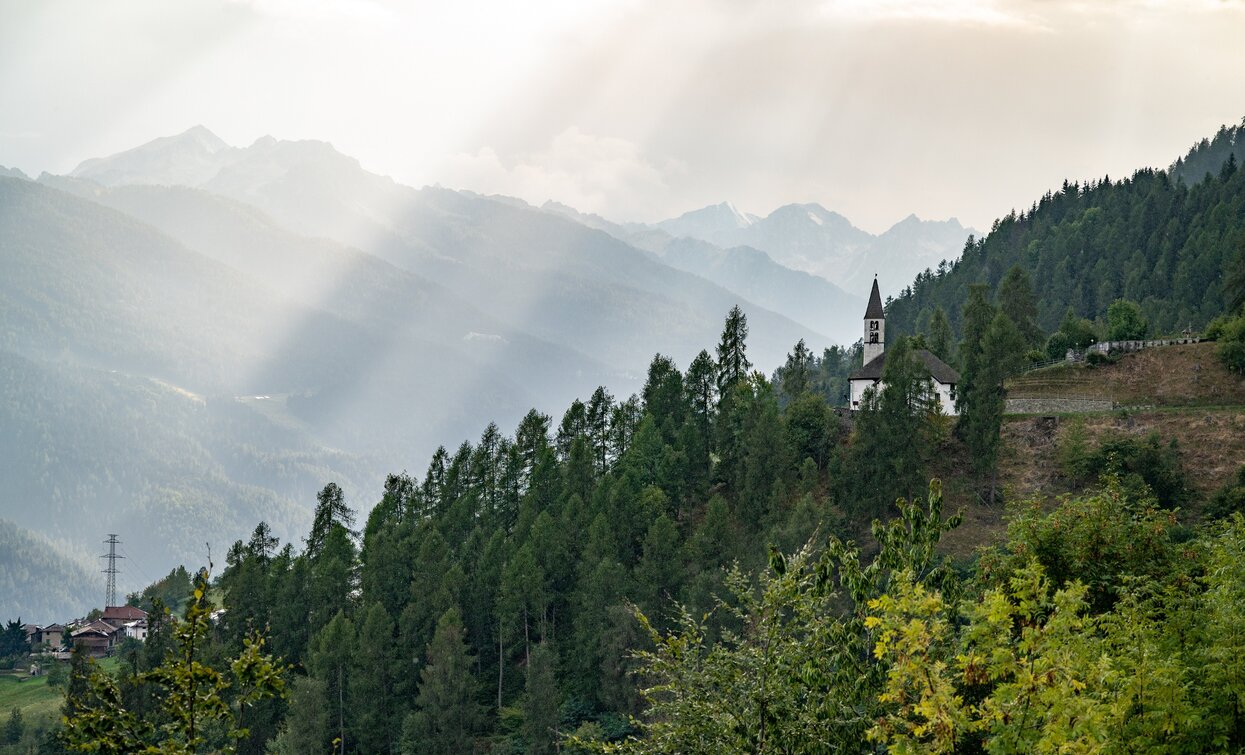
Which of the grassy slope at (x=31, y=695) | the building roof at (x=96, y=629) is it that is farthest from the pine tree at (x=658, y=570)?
the building roof at (x=96, y=629)

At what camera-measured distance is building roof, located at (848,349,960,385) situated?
6550 cm

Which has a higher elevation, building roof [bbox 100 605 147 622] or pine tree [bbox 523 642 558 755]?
building roof [bbox 100 605 147 622]

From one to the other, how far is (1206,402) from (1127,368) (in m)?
6.68

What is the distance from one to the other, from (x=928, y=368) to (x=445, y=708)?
127 ft

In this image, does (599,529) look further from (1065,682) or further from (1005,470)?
(1065,682)

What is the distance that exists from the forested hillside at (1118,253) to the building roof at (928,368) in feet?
111

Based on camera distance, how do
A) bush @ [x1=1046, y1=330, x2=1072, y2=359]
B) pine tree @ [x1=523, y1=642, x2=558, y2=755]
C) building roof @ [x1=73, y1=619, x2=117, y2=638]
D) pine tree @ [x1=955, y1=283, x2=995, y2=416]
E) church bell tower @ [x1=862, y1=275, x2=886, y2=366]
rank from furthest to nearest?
building roof @ [x1=73, y1=619, x2=117, y2=638] < bush @ [x1=1046, y1=330, x2=1072, y2=359] < church bell tower @ [x1=862, y1=275, x2=886, y2=366] < pine tree @ [x1=955, y1=283, x2=995, y2=416] < pine tree @ [x1=523, y1=642, x2=558, y2=755]

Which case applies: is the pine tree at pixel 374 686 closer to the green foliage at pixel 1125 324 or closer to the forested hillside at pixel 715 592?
the forested hillside at pixel 715 592

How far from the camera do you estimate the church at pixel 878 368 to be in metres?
65.4

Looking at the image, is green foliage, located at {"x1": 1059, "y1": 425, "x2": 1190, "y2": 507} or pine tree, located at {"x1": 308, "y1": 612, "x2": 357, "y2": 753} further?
pine tree, located at {"x1": 308, "y1": 612, "x2": 357, "y2": 753}

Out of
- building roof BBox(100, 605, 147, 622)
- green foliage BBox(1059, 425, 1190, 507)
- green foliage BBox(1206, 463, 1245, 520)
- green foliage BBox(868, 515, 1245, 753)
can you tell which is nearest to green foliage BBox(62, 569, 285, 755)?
green foliage BBox(868, 515, 1245, 753)

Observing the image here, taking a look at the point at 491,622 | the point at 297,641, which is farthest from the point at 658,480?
the point at 297,641

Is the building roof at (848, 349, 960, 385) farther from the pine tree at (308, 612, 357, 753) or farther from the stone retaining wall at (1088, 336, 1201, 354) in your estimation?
the pine tree at (308, 612, 357, 753)

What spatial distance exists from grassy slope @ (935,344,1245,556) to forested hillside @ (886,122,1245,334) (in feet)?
114
